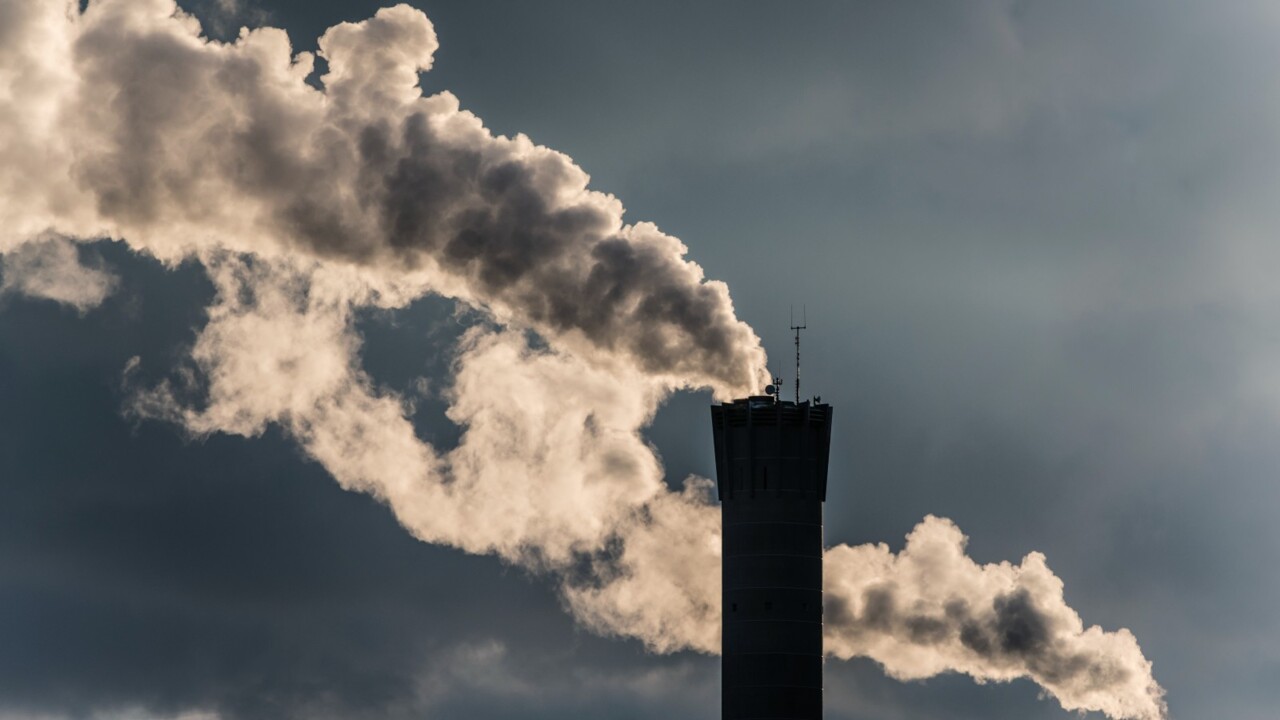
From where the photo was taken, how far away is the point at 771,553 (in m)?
118

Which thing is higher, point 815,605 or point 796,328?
point 796,328

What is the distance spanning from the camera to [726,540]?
4688 inches

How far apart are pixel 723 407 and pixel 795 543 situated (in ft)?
31.3

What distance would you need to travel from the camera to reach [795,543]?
118062 millimetres

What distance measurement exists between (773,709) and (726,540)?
1036 centimetres

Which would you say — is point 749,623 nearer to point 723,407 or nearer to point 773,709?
point 773,709

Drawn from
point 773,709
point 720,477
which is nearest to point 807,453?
point 720,477

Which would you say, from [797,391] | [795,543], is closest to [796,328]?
[797,391]

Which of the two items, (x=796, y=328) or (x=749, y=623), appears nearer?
(x=749, y=623)

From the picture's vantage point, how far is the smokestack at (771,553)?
116 meters

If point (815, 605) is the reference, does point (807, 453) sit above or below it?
above

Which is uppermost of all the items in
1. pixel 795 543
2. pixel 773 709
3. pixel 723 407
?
pixel 723 407

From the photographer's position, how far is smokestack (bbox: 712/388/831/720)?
116 meters

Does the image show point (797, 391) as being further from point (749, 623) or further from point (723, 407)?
point (749, 623)
